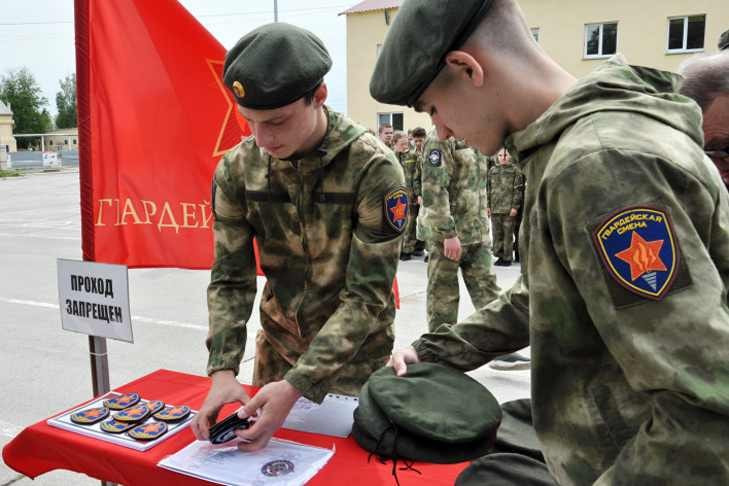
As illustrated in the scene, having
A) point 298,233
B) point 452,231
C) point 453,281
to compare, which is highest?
point 298,233

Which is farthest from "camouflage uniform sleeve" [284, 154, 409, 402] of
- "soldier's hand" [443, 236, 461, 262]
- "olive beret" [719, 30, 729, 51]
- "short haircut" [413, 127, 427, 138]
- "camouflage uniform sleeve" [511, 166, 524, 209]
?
"short haircut" [413, 127, 427, 138]

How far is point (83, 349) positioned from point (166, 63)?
295cm

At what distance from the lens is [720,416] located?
0.63 meters

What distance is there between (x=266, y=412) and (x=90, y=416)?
1.76 feet

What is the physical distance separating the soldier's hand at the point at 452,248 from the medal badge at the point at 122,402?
2754 mm

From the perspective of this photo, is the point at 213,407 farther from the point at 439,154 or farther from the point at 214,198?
the point at 439,154

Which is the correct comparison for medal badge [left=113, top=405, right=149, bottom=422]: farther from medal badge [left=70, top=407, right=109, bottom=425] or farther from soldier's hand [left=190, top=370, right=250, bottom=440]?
soldier's hand [left=190, top=370, right=250, bottom=440]

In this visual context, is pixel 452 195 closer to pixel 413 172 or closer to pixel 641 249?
pixel 641 249

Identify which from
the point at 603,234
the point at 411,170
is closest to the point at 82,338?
the point at 603,234

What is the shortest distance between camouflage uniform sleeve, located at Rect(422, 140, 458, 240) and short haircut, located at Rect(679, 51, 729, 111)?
2483 millimetres

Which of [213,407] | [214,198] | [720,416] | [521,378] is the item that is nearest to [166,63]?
[214,198]

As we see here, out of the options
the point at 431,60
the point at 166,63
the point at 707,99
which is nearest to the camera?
the point at 431,60

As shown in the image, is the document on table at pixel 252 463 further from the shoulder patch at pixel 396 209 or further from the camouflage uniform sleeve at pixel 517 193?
the camouflage uniform sleeve at pixel 517 193

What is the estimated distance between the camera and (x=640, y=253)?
2.15 ft
